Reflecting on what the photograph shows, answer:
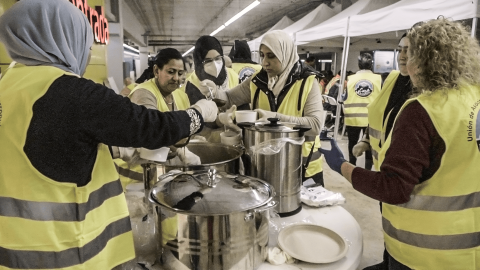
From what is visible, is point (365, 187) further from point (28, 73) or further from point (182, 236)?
point (28, 73)

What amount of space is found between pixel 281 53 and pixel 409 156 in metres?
1.16

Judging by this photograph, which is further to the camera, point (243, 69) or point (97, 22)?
point (243, 69)

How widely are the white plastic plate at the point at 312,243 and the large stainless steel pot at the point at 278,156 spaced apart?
17cm

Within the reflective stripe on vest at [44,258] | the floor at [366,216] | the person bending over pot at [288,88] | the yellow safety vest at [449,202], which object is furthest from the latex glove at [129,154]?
the floor at [366,216]

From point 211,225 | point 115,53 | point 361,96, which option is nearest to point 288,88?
point 211,225

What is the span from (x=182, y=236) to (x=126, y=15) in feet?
40.5

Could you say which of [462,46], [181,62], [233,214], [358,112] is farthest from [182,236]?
[358,112]

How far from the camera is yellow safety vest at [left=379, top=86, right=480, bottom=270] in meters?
1.11

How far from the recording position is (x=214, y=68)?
289 cm

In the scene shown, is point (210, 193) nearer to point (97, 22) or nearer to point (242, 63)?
point (242, 63)

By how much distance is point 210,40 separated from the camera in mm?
2783

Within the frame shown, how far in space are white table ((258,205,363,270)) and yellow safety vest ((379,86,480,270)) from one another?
0.57 ft

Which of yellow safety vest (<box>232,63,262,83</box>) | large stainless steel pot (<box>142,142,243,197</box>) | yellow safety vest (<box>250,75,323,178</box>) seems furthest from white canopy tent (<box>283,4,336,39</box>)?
large stainless steel pot (<box>142,142,243,197</box>)

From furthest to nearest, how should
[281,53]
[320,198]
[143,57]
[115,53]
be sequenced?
[143,57]
[115,53]
[281,53]
[320,198]
